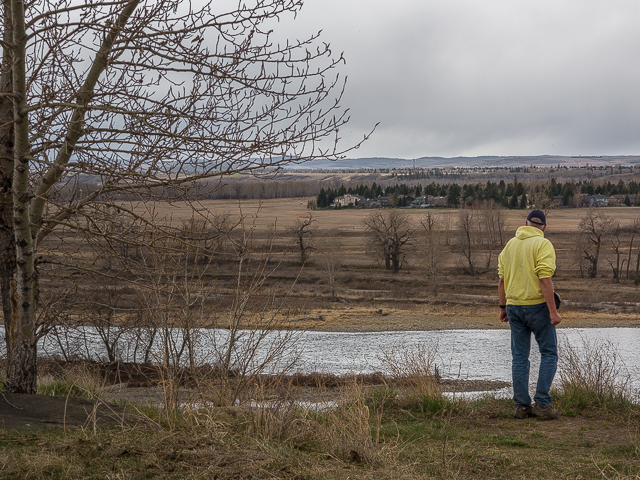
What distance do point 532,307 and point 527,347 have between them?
0.56 metres

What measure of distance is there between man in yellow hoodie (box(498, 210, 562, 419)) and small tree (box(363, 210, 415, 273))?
57046mm

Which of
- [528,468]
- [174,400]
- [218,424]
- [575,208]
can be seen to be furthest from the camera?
[575,208]

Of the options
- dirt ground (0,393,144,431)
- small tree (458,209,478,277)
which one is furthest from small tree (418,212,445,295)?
dirt ground (0,393,144,431)

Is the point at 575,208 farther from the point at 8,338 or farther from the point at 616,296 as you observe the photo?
the point at 8,338

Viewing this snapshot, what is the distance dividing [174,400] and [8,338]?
2247 millimetres

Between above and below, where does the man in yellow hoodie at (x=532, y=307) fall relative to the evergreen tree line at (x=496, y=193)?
below

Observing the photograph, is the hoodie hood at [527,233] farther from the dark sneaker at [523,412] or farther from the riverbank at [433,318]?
the riverbank at [433,318]

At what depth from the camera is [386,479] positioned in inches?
163

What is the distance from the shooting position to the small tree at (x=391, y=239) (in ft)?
212

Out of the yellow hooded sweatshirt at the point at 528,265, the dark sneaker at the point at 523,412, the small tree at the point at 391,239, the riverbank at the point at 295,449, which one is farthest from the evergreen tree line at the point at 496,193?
the riverbank at the point at 295,449

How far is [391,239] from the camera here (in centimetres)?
6438

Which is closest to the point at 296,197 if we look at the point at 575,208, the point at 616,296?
the point at 575,208

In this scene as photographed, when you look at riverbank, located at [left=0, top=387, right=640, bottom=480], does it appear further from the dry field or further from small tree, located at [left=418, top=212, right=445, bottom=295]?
small tree, located at [left=418, top=212, right=445, bottom=295]

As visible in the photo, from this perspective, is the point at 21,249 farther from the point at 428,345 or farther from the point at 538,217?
the point at 428,345
